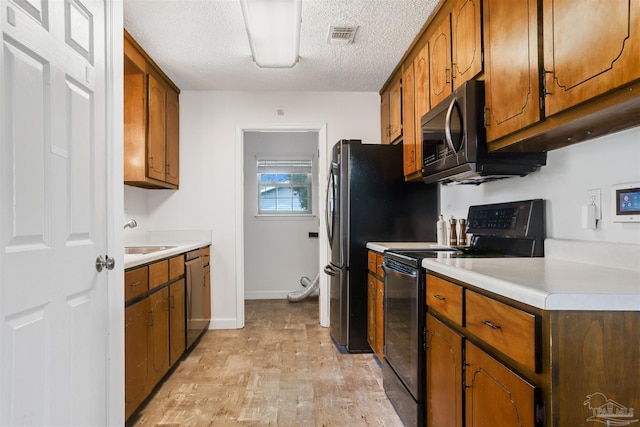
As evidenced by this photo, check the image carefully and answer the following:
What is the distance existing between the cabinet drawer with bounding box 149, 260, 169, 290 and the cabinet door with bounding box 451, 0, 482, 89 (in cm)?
199

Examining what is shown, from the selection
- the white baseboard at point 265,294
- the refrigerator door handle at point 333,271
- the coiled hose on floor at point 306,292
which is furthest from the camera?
the white baseboard at point 265,294

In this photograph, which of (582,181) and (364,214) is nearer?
(582,181)

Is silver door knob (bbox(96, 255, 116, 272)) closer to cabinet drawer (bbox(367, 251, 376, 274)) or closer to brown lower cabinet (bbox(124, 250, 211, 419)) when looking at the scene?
brown lower cabinet (bbox(124, 250, 211, 419))

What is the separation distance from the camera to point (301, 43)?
109 inches

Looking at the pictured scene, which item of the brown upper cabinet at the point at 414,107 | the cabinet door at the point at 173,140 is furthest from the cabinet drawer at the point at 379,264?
the cabinet door at the point at 173,140

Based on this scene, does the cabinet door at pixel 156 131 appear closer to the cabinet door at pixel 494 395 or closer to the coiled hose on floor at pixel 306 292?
the coiled hose on floor at pixel 306 292

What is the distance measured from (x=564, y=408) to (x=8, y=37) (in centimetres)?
170

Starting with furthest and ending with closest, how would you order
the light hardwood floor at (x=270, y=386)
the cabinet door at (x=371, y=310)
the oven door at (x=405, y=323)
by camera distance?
the cabinet door at (x=371, y=310) < the light hardwood floor at (x=270, y=386) < the oven door at (x=405, y=323)

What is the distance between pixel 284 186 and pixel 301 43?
2.67m

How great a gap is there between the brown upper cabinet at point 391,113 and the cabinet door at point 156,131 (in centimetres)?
201

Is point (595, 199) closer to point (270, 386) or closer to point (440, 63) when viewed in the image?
point (440, 63)

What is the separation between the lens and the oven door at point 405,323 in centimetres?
178

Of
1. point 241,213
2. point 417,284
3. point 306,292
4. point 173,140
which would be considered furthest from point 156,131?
point 306,292

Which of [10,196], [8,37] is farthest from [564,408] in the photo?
[8,37]
